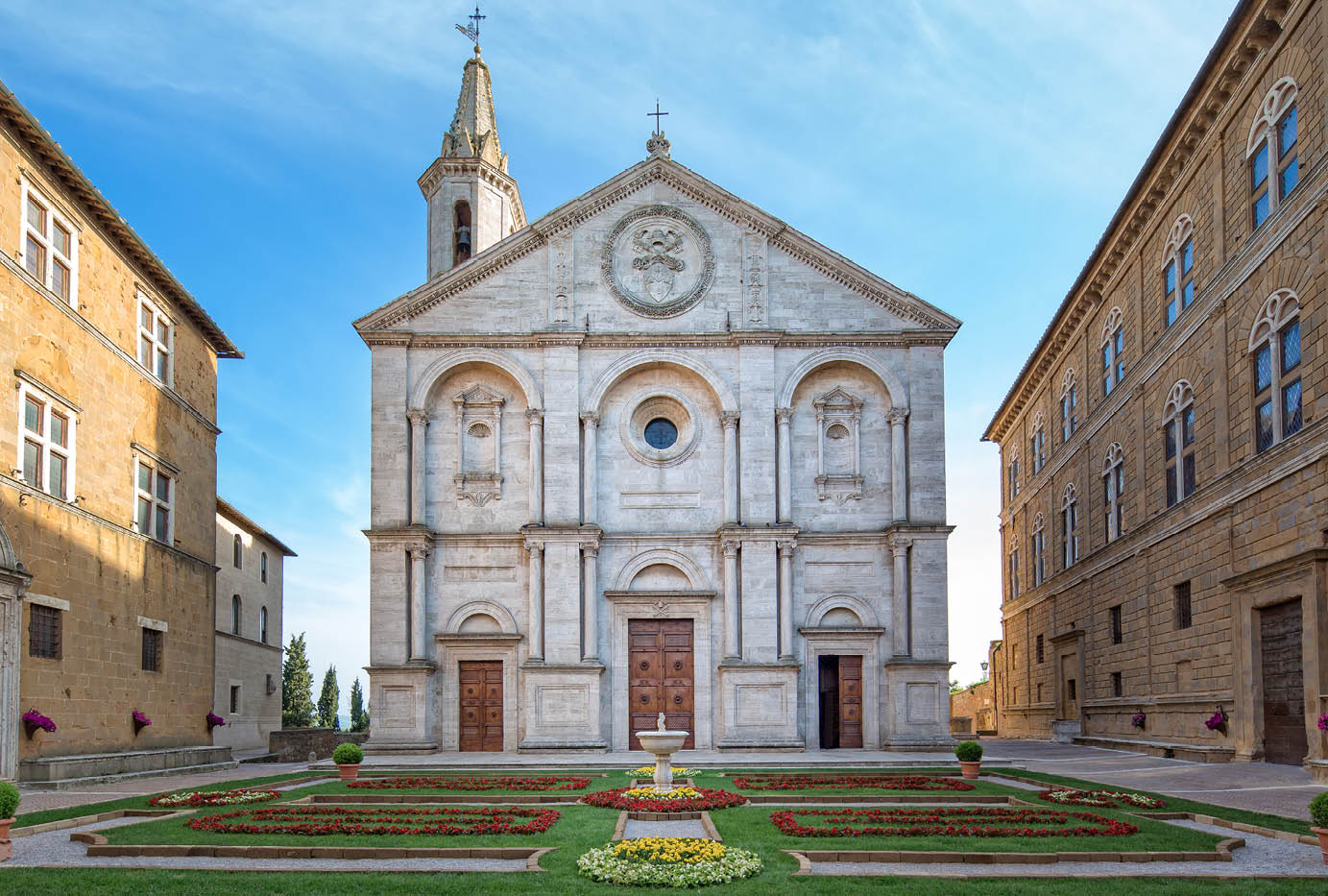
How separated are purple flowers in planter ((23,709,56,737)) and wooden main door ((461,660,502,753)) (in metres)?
12.8

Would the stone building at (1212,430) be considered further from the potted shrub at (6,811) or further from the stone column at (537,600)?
the potted shrub at (6,811)

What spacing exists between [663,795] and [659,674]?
15.5 m

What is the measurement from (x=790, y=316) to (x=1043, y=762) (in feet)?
49.6

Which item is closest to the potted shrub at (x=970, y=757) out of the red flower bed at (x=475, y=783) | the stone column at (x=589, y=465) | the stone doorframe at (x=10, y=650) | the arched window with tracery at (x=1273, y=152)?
the red flower bed at (x=475, y=783)

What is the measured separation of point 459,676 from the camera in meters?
35.7

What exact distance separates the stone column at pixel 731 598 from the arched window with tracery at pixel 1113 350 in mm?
14874

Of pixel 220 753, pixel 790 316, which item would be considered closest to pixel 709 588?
pixel 790 316

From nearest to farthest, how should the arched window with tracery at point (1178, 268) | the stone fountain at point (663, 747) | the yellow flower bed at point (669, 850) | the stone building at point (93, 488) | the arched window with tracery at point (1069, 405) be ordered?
the yellow flower bed at point (669, 850) → the stone fountain at point (663, 747) → the stone building at point (93, 488) → the arched window with tracery at point (1178, 268) → the arched window with tracery at point (1069, 405)

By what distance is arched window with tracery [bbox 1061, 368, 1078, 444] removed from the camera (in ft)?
152

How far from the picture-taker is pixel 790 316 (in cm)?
3719

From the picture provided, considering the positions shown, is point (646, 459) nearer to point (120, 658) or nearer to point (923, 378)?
point (923, 378)

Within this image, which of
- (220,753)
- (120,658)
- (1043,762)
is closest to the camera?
(120,658)

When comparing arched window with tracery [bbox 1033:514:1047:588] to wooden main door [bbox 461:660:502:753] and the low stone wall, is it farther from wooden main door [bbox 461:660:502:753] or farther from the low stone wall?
the low stone wall

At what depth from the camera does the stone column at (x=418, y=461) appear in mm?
35844
